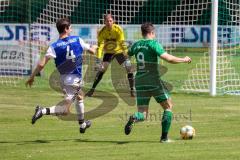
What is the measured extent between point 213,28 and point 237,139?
304 inches

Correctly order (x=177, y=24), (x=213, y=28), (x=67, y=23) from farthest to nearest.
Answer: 1. (x=177, y=24)
2. (x=213, y=28)
3. (x=67, y=23)

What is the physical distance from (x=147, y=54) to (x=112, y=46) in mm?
7801

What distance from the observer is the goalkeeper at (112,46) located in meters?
20.2

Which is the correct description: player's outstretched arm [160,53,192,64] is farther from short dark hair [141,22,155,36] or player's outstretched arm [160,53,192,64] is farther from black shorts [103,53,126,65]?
black shorts [103,53,126,65]

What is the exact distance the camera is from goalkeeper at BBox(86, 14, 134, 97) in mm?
20156

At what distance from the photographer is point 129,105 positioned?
1881 centimetres

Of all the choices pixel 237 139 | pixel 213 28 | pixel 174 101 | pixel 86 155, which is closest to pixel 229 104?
pixel 174 101

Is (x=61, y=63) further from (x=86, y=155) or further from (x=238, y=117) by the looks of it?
(x=238, y=117)

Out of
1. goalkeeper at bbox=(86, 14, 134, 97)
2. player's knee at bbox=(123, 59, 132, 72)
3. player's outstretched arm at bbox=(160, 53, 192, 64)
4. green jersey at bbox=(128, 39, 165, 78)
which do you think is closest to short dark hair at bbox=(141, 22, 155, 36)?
green jersey at bbox=(128, 39, 165, 78)

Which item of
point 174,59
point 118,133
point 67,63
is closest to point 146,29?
point 174,59

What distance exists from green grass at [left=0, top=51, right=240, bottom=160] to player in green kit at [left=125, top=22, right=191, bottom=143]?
0.44m

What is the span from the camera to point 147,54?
1266 cm

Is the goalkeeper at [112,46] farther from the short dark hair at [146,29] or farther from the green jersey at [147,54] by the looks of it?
the short dark hair at [146,29]

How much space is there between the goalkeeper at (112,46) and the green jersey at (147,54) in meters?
7.08
